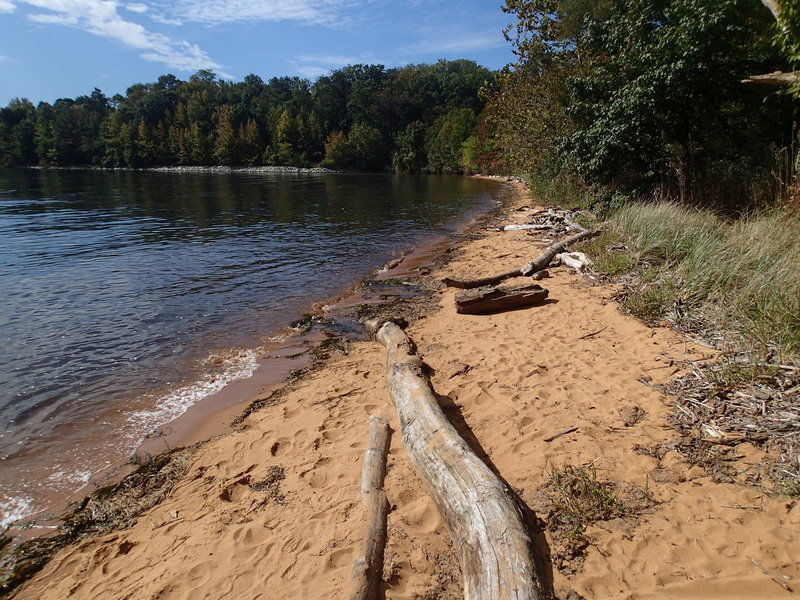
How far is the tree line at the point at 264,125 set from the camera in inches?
3408

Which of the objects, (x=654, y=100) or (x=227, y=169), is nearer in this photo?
(x=654, y=100)

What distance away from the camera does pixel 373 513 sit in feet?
10.7

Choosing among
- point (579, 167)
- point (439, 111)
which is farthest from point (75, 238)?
point (439, 111)

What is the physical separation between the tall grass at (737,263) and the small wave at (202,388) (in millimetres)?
6486

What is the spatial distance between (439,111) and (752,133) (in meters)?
87.9

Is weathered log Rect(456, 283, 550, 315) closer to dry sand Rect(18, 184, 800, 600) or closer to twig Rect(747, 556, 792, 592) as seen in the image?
dry sand Rect(18, 184, 800, 600)

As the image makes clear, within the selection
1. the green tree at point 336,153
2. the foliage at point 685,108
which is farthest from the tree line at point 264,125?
the foliage at point 685,108

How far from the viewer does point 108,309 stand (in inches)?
356

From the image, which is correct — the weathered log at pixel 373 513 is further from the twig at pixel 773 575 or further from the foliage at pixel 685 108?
the foliage at pixel 685 108

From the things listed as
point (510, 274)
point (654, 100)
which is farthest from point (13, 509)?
point (654, 100)

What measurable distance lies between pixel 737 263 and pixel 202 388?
761 centimetres

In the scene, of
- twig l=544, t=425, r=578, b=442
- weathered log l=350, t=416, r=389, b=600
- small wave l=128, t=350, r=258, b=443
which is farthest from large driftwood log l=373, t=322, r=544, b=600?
small wave l=128, t=350, r=258, b=443

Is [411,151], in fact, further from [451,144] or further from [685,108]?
[685,108]

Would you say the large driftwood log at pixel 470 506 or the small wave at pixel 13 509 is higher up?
the large driftwood log at pixel 470 506
